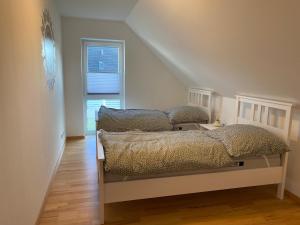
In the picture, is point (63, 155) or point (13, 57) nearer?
point (13, 57)

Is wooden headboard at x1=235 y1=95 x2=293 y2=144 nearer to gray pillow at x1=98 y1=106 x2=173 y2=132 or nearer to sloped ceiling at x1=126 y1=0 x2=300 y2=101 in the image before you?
sloped ceiling at x1=126 y1=0 x2=300 y2=101

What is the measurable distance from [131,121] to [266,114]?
1804 mm

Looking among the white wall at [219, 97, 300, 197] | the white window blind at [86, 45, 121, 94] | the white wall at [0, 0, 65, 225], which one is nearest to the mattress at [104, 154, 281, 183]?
the white wall at [219, 97, 300, 197]

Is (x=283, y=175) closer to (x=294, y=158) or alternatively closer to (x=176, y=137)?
(x=294, y=158)

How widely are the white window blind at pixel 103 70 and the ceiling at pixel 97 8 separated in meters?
0.63

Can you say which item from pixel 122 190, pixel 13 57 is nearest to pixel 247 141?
pixel 122 190

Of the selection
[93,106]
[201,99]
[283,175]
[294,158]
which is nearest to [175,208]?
[283,175]

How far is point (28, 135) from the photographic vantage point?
1.82 metres

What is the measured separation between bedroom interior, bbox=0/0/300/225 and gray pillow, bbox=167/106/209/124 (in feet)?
0.17

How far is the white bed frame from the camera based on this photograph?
2025mm

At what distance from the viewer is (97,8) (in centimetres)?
361

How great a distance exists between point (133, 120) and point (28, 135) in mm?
1850

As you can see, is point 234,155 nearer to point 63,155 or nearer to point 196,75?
point 196,75

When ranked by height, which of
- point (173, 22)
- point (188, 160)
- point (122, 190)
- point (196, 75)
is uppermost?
point (173, 22)
